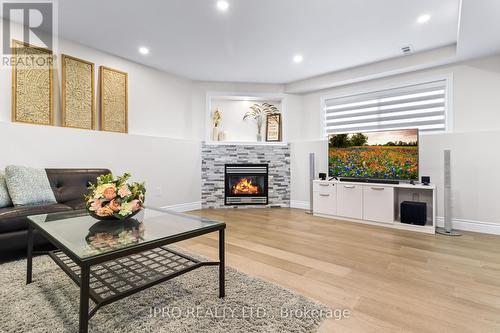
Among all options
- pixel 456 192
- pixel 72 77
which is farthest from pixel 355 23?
pixel 72 77

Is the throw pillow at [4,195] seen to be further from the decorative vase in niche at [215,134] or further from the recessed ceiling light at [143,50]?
the decorative vase in niche at [215,134]

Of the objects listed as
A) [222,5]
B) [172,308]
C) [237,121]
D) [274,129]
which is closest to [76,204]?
[172,308]

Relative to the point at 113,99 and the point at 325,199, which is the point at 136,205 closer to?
the point at 113,99

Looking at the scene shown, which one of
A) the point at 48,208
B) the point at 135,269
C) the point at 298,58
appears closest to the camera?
the point at 135,269

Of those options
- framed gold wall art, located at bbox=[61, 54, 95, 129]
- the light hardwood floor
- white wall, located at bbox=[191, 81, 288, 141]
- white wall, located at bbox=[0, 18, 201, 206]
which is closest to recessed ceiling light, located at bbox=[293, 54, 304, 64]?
white wall, located at bbox=[191, 81, 288, 141]

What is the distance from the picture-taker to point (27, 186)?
7.94 ft

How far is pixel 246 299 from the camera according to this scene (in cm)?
158

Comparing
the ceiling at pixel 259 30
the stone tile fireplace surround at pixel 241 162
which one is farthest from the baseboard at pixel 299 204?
the ceiling at pixel 259 30

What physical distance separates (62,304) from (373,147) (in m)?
4.01

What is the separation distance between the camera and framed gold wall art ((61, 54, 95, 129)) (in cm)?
315

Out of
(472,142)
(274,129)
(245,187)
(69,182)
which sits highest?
(274,129)

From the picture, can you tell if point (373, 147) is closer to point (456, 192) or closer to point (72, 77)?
point (456, 192)

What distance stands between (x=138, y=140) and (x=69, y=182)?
1222mm

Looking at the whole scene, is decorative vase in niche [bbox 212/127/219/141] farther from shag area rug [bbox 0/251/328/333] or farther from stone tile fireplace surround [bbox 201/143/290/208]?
shag area rug [bbox 0/251/328/333]
